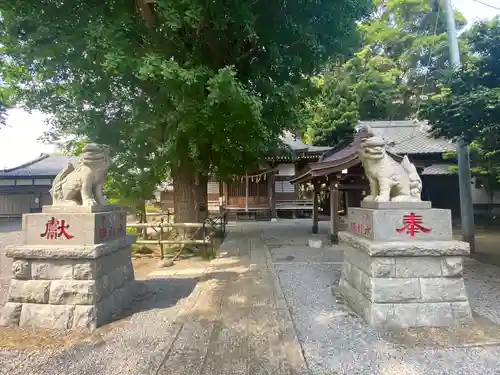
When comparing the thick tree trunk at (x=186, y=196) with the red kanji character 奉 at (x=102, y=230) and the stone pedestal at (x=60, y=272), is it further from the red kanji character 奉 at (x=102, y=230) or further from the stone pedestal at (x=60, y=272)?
the stone pedestal at (x=60, y=272)

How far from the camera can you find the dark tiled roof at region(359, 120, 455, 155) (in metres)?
16.4

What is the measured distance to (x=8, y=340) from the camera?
3.58m

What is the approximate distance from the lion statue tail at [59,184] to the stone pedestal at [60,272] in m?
0.21

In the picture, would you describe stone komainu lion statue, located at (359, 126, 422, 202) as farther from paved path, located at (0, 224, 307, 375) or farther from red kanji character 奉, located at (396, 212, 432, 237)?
paved path, located at (0, 224, 307, 375)

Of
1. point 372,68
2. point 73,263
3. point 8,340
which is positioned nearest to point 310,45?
point 73,263

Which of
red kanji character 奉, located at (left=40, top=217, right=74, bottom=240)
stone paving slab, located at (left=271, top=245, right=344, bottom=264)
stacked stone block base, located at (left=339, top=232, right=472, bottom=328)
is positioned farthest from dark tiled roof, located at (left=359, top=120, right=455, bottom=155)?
red kanji character 奉, located at (left=40, top=217, right=74, bottom=240)

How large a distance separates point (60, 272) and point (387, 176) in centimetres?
452

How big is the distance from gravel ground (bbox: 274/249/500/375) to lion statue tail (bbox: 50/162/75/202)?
12.3 feet

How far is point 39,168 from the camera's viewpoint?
85.8 ft

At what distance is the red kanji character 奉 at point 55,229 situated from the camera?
4094mm

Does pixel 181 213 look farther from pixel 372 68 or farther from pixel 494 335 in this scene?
pixel 372 68

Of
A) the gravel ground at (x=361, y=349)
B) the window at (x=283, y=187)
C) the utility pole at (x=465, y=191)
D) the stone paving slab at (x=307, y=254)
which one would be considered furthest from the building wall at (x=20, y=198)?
the utility pole at (x=465, y=191)

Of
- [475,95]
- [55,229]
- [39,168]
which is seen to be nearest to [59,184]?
[55,229]

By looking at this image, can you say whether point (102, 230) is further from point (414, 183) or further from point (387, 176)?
point (414, 183)
